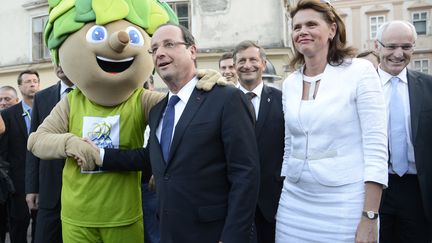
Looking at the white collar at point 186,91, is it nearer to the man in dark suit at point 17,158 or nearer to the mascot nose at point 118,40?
the mascot nose at point 118,40

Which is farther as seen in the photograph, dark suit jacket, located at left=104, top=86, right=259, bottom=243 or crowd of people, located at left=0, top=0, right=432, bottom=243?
dark suit jacket, located at left=104, top=86, right=259, bottom=243

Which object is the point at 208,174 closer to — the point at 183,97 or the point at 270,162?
the point at 183,97

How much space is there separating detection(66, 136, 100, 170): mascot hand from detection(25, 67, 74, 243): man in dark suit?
2.14 ft

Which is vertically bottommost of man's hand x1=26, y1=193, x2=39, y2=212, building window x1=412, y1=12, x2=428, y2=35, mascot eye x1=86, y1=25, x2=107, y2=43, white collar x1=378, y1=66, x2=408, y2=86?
man's hand x1=26, y1=193, x2=39, y2=212

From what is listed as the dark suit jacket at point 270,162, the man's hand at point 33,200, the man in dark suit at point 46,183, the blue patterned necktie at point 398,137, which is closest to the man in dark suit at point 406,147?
the blue patterned necktie at point 398,137

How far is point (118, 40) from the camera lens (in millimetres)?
3086

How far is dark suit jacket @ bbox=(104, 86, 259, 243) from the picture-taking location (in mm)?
2477

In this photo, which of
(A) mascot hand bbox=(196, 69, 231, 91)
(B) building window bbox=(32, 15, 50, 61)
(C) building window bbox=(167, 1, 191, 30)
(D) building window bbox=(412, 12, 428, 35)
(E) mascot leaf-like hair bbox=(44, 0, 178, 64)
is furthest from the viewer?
(D) building window bbox=(412, 12, 428, 35)

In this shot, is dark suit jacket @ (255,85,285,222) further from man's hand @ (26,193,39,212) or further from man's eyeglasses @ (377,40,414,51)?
man's hand @ (26,193,39,212)

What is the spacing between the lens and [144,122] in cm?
333

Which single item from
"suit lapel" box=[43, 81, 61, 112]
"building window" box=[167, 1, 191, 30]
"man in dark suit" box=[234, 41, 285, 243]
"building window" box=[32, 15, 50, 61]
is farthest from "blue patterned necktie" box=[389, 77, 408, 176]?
"building window" box=[32, 15, 50, 61]

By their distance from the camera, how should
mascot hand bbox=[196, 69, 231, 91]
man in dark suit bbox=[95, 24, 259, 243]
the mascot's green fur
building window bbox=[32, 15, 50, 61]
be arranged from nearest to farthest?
man in dark suit bbox=[95, 24, 259, 243], mascot hand bbox=[196, 69, 231, 91], the mascot's green fur, building window bbox=[32, 15, 50, 61]

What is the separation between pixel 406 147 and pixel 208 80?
5.36 ft

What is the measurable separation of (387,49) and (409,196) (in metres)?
1.11
